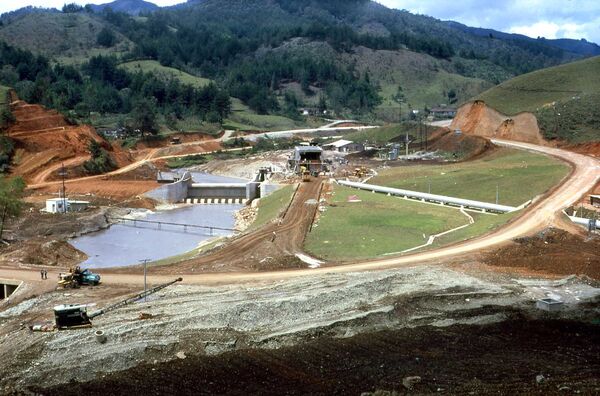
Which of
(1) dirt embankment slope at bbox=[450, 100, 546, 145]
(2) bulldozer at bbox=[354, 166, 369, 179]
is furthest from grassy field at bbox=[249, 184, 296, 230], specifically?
(1) dirt embankment slope at bbox=[450, 100, 546, 145]

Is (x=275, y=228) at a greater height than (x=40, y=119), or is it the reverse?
(x=40, y=119)

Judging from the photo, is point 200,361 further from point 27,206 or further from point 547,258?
point 27,206

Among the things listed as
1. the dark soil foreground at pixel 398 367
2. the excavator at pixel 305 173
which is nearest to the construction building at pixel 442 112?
the excavator at pixel 305 173

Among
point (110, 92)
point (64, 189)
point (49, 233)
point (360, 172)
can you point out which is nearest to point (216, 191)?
point (64, 189)

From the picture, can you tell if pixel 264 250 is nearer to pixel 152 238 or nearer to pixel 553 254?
pixel 553 254

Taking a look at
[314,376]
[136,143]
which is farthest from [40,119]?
[314,376]

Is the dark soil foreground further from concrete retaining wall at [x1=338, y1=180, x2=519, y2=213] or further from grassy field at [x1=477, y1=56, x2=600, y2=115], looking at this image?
grassy field at [x1=477, y1=56, x2=600, y2=115]

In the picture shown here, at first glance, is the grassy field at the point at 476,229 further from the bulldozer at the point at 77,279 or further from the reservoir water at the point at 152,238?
the reservoir water at the point at 152,238
